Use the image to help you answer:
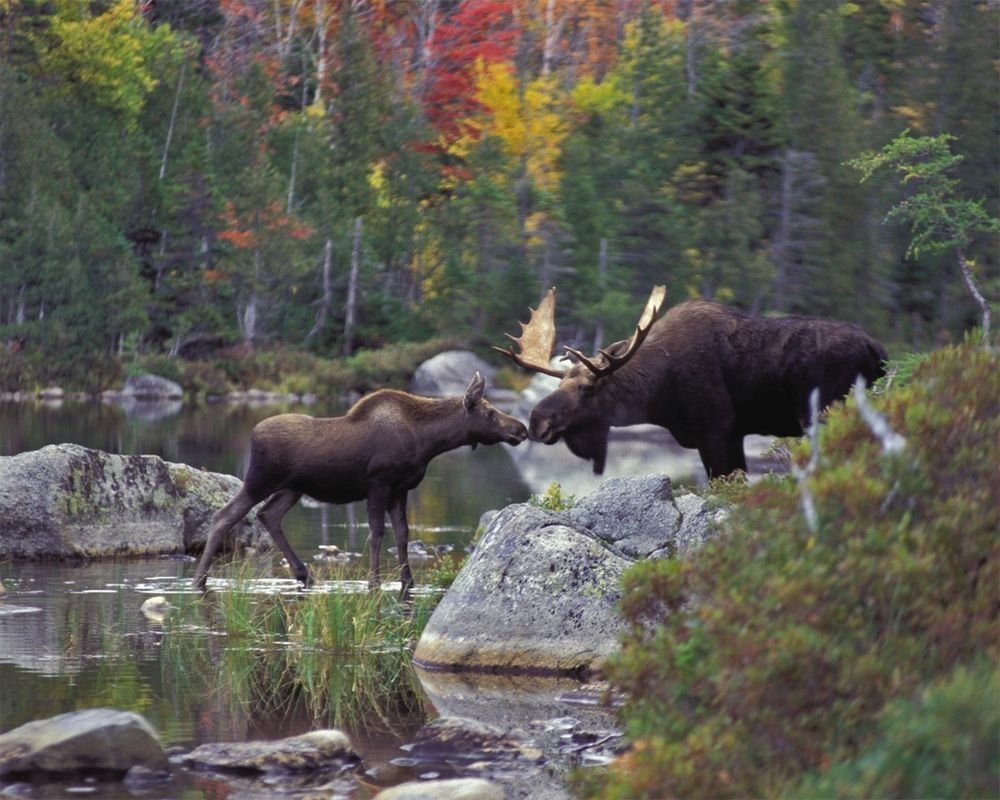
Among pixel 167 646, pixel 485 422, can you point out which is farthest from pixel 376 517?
pixel 167 646

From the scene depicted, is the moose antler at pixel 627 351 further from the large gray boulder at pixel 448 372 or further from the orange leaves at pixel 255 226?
the orange leaves at pixel 255 226

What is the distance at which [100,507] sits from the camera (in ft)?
63.8

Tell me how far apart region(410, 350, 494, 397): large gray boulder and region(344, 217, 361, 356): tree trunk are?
20.2ft

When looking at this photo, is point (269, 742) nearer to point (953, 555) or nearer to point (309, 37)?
point (953, 555)

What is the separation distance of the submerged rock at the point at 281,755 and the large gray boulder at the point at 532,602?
2913 millimetres

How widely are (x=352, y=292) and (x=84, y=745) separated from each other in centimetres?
5545

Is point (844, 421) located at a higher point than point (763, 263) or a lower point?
lower

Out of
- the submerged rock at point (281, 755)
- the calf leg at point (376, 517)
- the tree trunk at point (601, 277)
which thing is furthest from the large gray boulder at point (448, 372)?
the submerged rock at point (281, 755)

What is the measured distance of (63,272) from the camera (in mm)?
56969

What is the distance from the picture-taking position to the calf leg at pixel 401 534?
15.8 meters

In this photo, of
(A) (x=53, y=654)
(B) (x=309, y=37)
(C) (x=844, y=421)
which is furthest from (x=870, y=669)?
(B) (x=309, y=37)

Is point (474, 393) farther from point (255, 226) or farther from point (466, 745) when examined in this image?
point (255, 226)

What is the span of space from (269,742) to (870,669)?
13.7ft

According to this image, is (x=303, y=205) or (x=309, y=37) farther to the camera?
(x=309, y=37)
